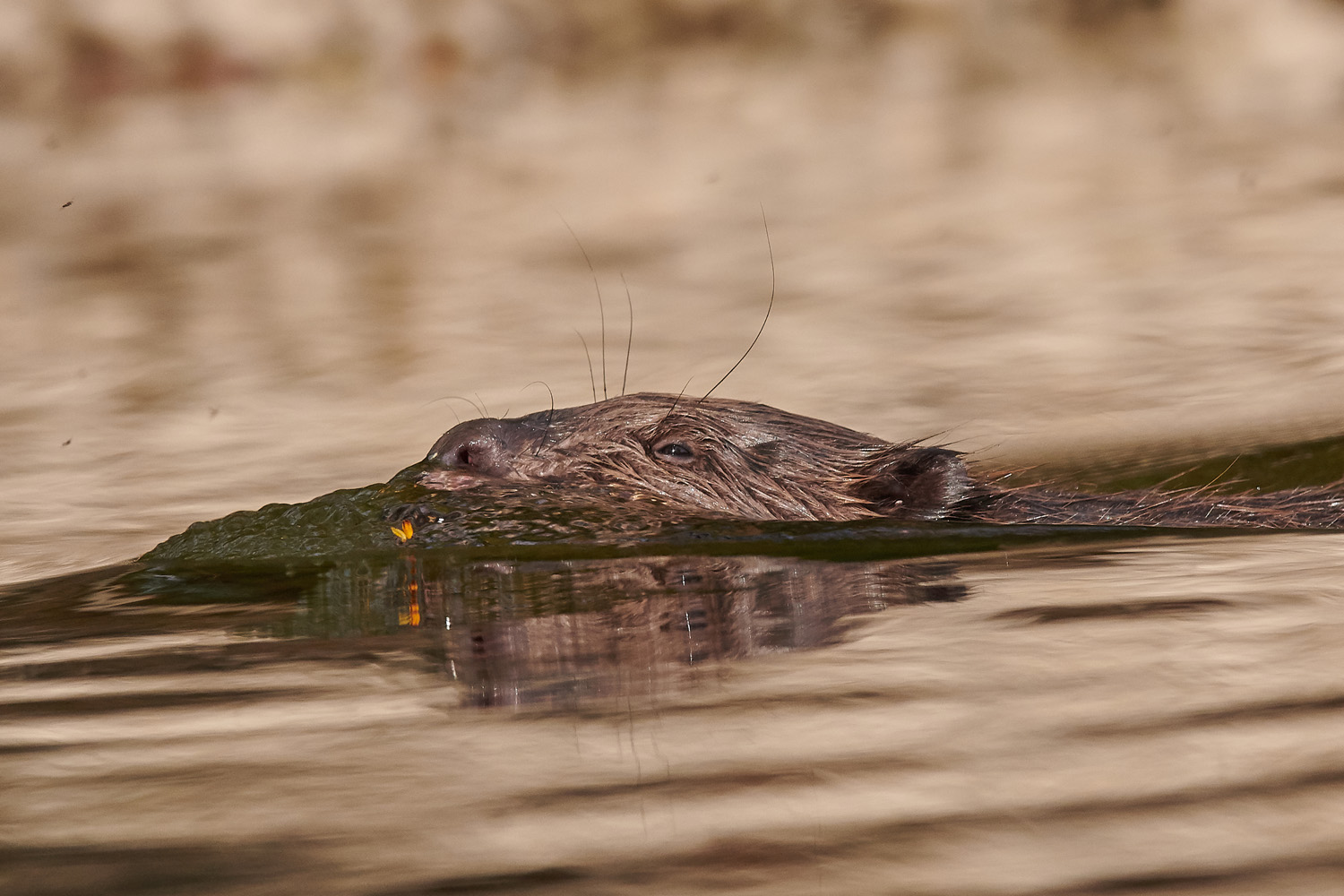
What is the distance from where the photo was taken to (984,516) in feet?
15.9

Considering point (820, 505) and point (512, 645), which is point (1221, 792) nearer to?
point (512, 645)

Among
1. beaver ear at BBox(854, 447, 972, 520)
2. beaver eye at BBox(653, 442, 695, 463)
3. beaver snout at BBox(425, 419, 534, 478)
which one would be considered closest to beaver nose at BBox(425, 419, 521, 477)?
beaver snout at BBox(425, 419, 534, 478)

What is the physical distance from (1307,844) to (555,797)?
0.81 metres

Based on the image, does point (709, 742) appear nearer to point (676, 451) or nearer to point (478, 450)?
point (478, 450)

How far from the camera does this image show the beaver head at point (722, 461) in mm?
4684

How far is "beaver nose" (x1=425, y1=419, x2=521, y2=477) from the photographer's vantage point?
442 cm

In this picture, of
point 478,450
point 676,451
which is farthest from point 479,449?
point 676,451

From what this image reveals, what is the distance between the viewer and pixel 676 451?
4.82m

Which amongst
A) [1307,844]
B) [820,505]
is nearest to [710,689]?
[1307,844]

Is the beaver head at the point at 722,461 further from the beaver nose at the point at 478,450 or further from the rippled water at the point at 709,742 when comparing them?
the rippled water at the point at 709,742

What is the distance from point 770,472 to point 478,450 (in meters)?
1.04

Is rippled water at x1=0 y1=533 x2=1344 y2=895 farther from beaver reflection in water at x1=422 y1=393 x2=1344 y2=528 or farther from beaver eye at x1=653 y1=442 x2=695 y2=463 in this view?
beaver eye at x1=653 y1=442 x2=695 y2=463

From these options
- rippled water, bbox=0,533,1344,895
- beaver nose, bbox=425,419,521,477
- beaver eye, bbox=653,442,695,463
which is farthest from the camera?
beaver eye, bbox=653,442,695,463

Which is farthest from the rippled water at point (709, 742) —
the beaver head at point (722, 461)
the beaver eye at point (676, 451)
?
the beaver eye at point (676, 451)
